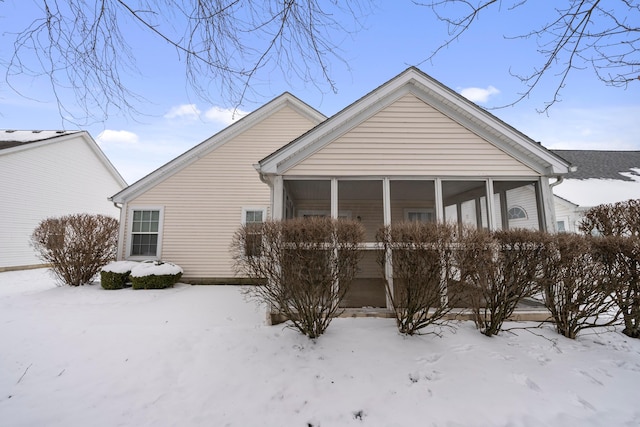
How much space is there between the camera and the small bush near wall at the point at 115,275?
8.34m

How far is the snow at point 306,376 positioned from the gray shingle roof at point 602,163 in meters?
18.3

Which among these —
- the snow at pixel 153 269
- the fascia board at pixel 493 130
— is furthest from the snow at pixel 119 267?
the fascia board at pixel 493 130

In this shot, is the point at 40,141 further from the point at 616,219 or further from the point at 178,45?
the point at 616,219

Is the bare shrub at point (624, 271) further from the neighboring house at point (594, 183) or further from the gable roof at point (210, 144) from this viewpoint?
the gable roof at point (210, 144)

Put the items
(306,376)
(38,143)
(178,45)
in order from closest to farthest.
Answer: (178,45) → (306,376) → (38,143)

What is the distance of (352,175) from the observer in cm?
569

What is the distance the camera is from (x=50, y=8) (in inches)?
82.9

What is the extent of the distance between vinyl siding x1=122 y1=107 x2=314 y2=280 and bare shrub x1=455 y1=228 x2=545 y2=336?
7569mm

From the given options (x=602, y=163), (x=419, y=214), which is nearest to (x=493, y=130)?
(x=419, y=214)

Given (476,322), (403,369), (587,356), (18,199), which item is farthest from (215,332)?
(18,199)

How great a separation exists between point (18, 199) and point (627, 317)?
2127 centimetres

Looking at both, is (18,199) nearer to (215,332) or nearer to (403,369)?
(215,332)

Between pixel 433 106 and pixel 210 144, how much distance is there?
810 centimetres

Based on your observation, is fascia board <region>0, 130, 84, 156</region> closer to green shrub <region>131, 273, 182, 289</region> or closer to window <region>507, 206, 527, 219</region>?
green shrub <region>131, 273, 182, 289</region>
